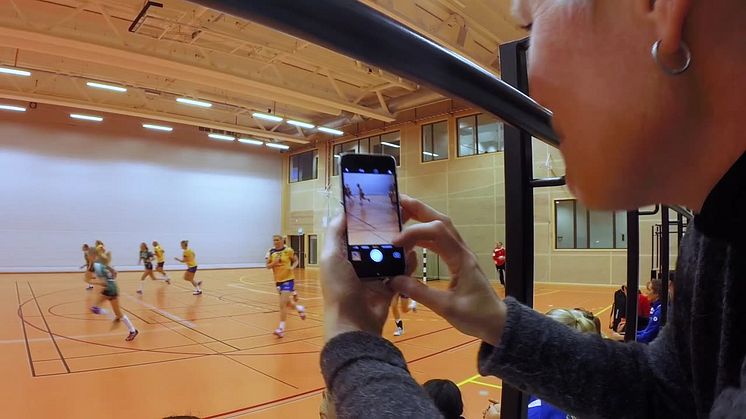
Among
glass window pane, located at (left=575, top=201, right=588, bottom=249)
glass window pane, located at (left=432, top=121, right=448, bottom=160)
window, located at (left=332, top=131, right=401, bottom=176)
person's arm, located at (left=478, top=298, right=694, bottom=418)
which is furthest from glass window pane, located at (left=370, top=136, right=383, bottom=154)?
person's arm, located at (left=478, top=298, right=694, bottom=418)

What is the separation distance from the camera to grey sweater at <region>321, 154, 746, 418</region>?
20.7 inches

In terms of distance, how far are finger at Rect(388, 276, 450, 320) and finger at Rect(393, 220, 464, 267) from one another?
2.4 inches

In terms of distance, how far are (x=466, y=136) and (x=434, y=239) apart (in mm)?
18600

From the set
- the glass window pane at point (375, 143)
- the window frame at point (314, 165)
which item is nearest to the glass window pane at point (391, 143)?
the glass window pane at point (375, 143)

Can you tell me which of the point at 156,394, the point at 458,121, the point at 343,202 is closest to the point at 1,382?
the point at 156,394

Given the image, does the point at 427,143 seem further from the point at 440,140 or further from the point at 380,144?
the point at 380,144

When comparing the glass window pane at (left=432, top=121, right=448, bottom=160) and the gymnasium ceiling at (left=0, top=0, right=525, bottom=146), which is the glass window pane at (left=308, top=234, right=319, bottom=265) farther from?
the glass window pane at (left=432, top=121, right=448, bottom=160)

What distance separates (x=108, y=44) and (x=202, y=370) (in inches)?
406

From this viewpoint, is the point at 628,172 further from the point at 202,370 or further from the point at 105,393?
the point at 202,370

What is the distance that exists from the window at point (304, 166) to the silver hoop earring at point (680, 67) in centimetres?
2431

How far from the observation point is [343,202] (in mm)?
768

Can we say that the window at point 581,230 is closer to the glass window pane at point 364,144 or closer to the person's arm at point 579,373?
the glass window pane at point 364,144

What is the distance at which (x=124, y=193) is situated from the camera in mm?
21906

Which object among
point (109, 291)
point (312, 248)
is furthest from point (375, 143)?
point (109, 291)
